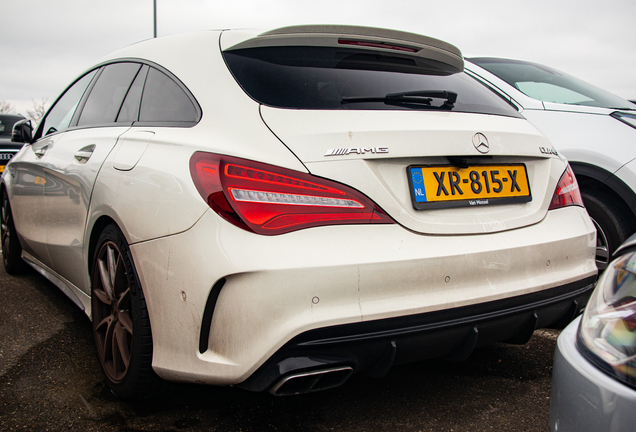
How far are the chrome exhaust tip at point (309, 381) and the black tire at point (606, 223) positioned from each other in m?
2.46

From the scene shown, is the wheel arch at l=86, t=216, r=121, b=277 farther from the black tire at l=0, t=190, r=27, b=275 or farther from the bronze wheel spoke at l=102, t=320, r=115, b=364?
the black tire at l=0, t=190, r=27, b=275

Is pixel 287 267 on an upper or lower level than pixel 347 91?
lower

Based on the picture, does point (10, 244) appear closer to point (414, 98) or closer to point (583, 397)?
point (414, 98)

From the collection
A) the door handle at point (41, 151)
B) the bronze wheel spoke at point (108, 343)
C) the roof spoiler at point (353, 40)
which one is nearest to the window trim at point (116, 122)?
the door handle at point (41, 151)

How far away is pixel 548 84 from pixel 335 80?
2.75 m

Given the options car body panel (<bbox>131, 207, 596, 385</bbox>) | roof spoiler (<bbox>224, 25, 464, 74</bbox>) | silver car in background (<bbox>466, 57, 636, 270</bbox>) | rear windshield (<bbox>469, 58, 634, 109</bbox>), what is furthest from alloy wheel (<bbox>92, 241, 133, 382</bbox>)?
rear windshield (<bbox>469, 58, 634, 109</bbox>)

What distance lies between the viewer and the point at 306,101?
1.79 meters

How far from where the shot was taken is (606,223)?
3.38m

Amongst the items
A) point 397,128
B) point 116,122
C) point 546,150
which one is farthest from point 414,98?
point 116,122

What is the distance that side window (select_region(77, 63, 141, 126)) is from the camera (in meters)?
2.60

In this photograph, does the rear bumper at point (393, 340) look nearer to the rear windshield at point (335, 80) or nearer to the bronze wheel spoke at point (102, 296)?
the rear windshield at point (335, 80)

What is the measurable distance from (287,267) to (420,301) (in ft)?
1.50

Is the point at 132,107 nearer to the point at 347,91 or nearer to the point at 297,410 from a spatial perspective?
the point at 347,91

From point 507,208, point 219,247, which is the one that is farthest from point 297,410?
point 507,208
